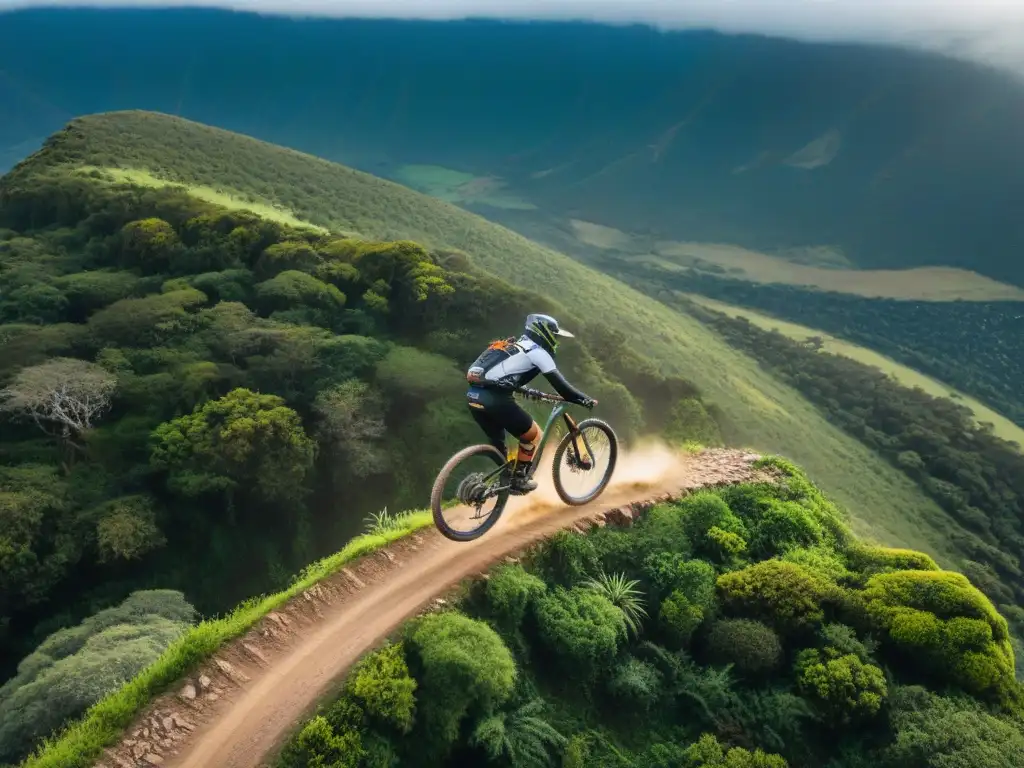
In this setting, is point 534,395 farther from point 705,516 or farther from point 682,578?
point 705,516

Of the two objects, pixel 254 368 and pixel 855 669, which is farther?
pixel 254 368

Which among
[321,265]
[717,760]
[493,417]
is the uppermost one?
[321,265]

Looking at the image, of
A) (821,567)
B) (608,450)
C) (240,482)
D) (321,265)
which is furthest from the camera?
(321,265)

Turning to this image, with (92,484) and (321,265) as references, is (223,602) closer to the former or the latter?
(92,484)

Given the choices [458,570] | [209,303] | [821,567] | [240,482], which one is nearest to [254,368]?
[240,482]

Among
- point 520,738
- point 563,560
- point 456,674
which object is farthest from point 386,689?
point 563,560

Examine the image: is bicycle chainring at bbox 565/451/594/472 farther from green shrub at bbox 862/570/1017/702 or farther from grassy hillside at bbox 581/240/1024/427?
grassy hillside at bbox 581/240/1024/427

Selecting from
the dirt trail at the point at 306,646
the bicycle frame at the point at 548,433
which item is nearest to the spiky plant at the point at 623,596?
the dirt trail at the point at 306,646
